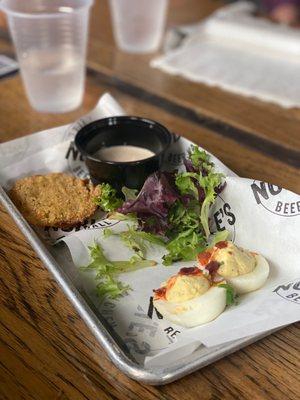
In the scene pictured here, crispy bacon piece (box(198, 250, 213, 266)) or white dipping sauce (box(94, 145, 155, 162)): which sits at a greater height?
crispy bacon piece (box(198, 250, 213, 266))

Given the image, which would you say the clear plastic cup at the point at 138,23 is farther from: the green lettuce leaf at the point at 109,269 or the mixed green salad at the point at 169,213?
the green lettuce leaf at the point at 109,269

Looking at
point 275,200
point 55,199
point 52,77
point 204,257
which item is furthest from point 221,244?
point 52,77

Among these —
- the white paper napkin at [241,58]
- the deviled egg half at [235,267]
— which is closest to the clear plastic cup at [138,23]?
the white paper napkin at [241,58]

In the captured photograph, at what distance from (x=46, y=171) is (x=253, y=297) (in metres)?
0.57

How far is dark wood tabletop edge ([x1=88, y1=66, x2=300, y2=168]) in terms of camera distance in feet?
4.43

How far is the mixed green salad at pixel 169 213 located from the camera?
96 cm

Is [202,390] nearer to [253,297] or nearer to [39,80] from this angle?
[253,297]

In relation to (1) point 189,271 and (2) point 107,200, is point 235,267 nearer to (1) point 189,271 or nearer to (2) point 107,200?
(1) point 189,271

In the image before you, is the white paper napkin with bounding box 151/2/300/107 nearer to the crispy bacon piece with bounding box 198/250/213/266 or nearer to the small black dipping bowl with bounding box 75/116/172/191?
the small black dipping bowl with bounding box 75/116/172/191

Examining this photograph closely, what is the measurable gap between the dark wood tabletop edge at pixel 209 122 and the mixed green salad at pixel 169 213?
337 millimetres

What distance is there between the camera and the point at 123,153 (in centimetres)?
124

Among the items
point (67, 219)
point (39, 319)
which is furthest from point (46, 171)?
point (39, 319)

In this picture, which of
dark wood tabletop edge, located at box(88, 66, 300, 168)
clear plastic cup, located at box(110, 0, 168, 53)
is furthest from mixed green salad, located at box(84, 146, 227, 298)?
clear plastic cup, located at box(110, 0, 168, 53)

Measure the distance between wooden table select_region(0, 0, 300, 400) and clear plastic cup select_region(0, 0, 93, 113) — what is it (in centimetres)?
5
